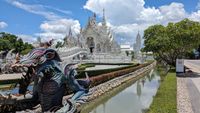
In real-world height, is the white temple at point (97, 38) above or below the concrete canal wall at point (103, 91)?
above

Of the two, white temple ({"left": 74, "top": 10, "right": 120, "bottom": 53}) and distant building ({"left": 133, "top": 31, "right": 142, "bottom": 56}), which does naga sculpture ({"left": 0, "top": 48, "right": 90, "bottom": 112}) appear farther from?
distant building ({"left": 133, "top": 31, "right": 142, "bottom": 56})

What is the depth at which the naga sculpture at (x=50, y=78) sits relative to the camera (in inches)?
325

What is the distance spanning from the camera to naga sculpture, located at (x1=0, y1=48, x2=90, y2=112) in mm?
8266

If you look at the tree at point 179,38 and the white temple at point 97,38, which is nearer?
the tree at point 179,38

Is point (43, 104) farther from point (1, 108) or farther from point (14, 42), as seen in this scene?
point (14, 42)

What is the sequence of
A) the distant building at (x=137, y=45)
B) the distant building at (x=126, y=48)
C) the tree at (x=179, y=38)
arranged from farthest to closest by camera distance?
the distant building at (x=126, y=48), the distant building at (x=137, y=45), the tree at (x=179, y=38)

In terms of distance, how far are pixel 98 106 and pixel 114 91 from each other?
6.29 metres

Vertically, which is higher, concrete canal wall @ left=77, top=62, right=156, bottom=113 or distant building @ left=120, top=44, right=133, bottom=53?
distant building @ left=120, top=44, right=133, bottom=53

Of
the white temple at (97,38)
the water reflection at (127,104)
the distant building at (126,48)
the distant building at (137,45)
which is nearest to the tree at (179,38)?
the water reflection at (127,104)

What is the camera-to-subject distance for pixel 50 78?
839cm

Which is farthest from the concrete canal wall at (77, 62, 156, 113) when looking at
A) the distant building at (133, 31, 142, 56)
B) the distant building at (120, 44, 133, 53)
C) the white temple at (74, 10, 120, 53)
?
the distant building at (120, 44, 133, 53)

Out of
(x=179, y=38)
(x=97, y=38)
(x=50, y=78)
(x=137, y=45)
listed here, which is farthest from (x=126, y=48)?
(x=50, y=78)

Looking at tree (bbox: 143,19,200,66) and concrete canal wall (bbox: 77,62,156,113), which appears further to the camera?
tree (bbox: 143,19,200,66)

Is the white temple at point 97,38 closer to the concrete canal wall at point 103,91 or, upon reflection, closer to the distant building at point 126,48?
the distant building at point 126,48
